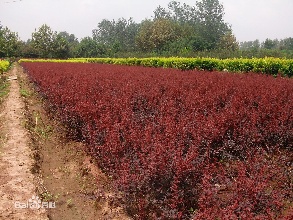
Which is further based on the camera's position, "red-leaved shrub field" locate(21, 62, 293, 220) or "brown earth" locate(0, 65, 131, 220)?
"brown earth" locate(0, 65, 131, 220)

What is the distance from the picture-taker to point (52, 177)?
5.58 m

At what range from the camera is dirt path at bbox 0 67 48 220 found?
4.09m

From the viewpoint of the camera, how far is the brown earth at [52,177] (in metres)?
4.21

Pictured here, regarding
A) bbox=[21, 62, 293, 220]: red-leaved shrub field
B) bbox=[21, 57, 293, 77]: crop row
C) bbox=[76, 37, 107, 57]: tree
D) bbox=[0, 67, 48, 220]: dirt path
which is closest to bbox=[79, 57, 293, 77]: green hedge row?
bbox=[21, 57, 293, 77]: crop row

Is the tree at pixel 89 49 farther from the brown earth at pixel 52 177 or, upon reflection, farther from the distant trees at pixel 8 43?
the brown earth at pixel 52 177

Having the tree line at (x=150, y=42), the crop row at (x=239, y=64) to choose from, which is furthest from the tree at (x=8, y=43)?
the crop row at (x=239, y=64)

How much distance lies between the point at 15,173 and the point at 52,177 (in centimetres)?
68

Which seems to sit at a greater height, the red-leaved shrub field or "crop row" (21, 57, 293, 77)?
"crop row" (21, 57, 293, 77)

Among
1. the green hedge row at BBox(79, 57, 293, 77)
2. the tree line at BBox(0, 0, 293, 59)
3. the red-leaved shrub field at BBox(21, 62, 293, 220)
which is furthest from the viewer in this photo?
the tree line at BBox(0, 0, 293, 59)

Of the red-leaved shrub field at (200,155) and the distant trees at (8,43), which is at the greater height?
the distant trees at (8,43)

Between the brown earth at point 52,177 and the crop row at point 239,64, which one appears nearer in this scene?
the brown earth at point 52,177

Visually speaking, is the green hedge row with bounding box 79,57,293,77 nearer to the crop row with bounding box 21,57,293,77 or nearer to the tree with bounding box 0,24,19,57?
the crop row with bounding box 21,57,293,77

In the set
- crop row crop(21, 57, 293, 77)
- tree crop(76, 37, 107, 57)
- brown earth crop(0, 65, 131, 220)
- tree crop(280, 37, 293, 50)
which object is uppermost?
tree crop(280, 37, 293, 50)

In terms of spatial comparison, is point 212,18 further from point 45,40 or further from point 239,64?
point 239,64
